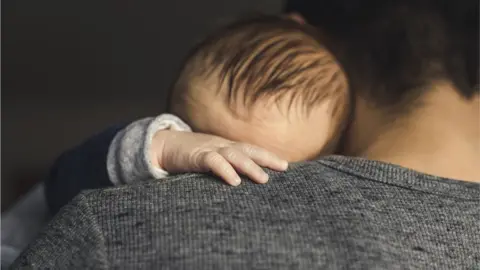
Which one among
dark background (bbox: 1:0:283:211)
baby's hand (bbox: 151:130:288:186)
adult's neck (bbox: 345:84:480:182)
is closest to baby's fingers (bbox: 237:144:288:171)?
baby's hand (bbox: 151:130:288:186)

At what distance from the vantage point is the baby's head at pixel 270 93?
68 centimetres

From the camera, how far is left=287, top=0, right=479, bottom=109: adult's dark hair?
73cm

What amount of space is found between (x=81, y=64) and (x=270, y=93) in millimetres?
1095

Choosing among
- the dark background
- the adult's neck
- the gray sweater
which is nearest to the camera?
the gray sweater

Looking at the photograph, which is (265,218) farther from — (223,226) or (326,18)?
(326,18)

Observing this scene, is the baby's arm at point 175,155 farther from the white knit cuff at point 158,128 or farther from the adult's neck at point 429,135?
the adult's neck at point 429,135

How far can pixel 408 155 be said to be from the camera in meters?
0.64

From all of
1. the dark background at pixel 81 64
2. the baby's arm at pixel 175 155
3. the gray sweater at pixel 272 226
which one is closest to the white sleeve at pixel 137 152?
the baby's arm at pixel 175 155

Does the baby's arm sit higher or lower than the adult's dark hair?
lower

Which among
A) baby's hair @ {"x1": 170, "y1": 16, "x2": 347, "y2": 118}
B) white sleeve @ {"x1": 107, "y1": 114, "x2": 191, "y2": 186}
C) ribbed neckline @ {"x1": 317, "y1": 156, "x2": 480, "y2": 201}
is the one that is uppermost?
baby's hair @ {"x1": 170, "y1": 16, "x2": 347, "y2": 118}

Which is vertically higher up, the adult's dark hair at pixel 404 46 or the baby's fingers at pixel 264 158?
the adult's dark hair at pixel 404 46

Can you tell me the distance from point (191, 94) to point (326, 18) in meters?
0.22

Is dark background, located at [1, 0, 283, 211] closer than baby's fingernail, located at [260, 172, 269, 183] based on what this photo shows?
No

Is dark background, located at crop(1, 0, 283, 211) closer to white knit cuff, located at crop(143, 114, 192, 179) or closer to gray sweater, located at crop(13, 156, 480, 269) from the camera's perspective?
white knit cuff, located at crop(143, 114, 192, 179)
